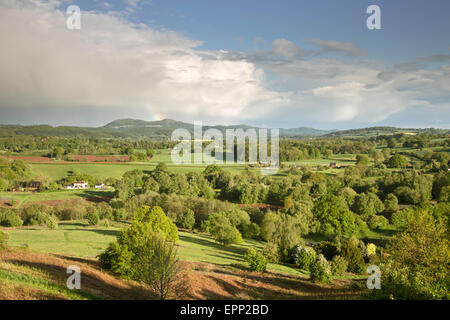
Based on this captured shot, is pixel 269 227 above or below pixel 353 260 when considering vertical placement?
above

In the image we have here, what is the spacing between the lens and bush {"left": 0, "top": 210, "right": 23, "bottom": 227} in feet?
180

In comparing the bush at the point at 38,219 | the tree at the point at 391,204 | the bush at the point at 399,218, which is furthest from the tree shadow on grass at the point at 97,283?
the tree at the point at 391,204

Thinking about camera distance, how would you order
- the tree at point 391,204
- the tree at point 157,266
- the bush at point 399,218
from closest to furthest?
the tree at point 157,266 < the bush at point 399,218 < the tree at point 391,204

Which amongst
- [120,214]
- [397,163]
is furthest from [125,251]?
[397,163]

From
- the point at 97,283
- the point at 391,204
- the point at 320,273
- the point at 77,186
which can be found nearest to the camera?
the point at 97,283

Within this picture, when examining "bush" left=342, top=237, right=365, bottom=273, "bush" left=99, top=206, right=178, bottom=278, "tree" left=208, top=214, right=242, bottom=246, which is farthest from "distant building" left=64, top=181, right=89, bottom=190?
"bush" left=342, top=237, right=365, bottom=273

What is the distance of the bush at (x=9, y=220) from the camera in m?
54.7

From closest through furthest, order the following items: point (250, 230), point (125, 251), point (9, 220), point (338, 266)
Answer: point (125, 251) → point (338, 266) → point (9, 220) → point (250, 230)

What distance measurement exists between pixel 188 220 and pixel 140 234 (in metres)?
34.3

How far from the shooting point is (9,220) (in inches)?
2156

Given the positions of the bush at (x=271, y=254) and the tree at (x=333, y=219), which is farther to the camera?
the tree at (x=333, y=219)

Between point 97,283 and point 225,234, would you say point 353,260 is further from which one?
point 97,283

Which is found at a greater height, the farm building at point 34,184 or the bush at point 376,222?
the farm building at point 34,184

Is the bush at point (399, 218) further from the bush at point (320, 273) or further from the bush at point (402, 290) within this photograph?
the bush at point (402, 290)
